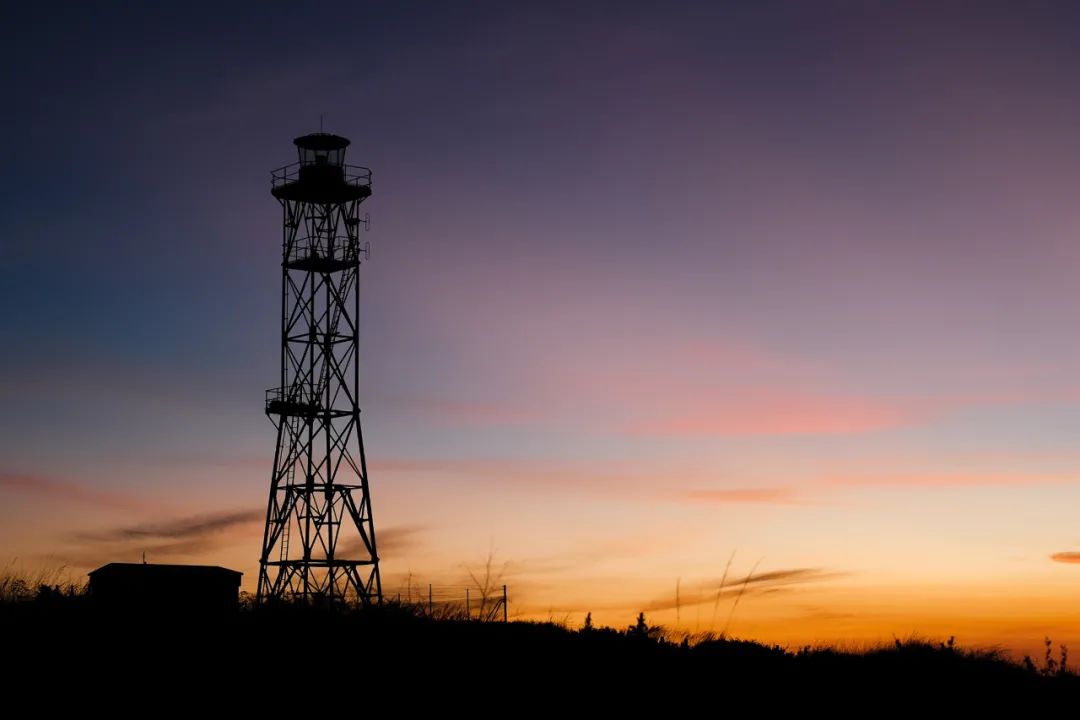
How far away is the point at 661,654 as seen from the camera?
2236cm

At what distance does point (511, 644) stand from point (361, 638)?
2692mm

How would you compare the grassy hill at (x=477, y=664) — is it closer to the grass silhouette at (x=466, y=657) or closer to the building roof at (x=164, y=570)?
the grass silhouette at (x=466, y=657)

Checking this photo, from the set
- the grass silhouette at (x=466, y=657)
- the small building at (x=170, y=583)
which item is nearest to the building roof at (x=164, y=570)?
the small building at (x=170, y=583)

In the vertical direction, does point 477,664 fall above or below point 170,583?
below

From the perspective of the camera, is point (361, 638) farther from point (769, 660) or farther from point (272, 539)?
point (272, 539)

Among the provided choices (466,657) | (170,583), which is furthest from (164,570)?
(466,657)

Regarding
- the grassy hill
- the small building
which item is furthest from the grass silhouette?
the small building

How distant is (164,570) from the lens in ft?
148

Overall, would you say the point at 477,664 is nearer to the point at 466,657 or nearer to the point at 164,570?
the point at 466,657

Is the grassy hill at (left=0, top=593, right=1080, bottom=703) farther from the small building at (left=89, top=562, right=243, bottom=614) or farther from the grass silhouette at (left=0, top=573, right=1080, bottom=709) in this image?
the small building at (left=89, top=562, right=243, bottom=614)

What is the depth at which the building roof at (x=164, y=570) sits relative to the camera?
1720 inches

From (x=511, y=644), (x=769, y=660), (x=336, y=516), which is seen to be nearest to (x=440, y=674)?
(x=511, y=644)

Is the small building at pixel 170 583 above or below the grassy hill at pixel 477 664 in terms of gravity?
above

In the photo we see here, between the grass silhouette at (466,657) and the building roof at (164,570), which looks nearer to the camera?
the grass silhouette at (466,657)
